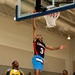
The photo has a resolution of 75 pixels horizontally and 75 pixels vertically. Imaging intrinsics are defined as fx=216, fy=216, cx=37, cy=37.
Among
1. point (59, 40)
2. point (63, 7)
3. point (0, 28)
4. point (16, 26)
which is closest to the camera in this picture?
point (63, 7)

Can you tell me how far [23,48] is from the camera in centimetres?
1092

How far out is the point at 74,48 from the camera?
13.9 meters

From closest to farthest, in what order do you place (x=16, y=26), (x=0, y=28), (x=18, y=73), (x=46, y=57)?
(x=18, y=73)
(x=0, y=28)
(x=16, y=26)
(x=46, y=57)

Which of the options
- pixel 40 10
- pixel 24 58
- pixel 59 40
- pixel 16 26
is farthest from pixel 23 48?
pixel 40 10

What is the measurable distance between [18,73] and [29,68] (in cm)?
407

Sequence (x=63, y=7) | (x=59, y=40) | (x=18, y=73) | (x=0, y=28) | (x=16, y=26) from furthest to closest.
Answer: (x=59, y=40) < (x=16, y=26) < (x=0, y=28) < (x=18, y=73) < (x=63, y=7)

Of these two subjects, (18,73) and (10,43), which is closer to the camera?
(18,73)

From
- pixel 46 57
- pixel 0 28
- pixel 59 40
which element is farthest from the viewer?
pixel 59 40

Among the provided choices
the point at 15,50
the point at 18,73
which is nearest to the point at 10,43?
the point at 15,50

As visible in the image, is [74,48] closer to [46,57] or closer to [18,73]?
[46,57]

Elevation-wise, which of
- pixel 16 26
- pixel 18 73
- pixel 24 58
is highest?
pixel 16 26

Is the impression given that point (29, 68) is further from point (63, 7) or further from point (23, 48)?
point (63, 7)

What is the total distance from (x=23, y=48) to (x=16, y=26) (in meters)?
1.17

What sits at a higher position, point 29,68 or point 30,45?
point 30,45
